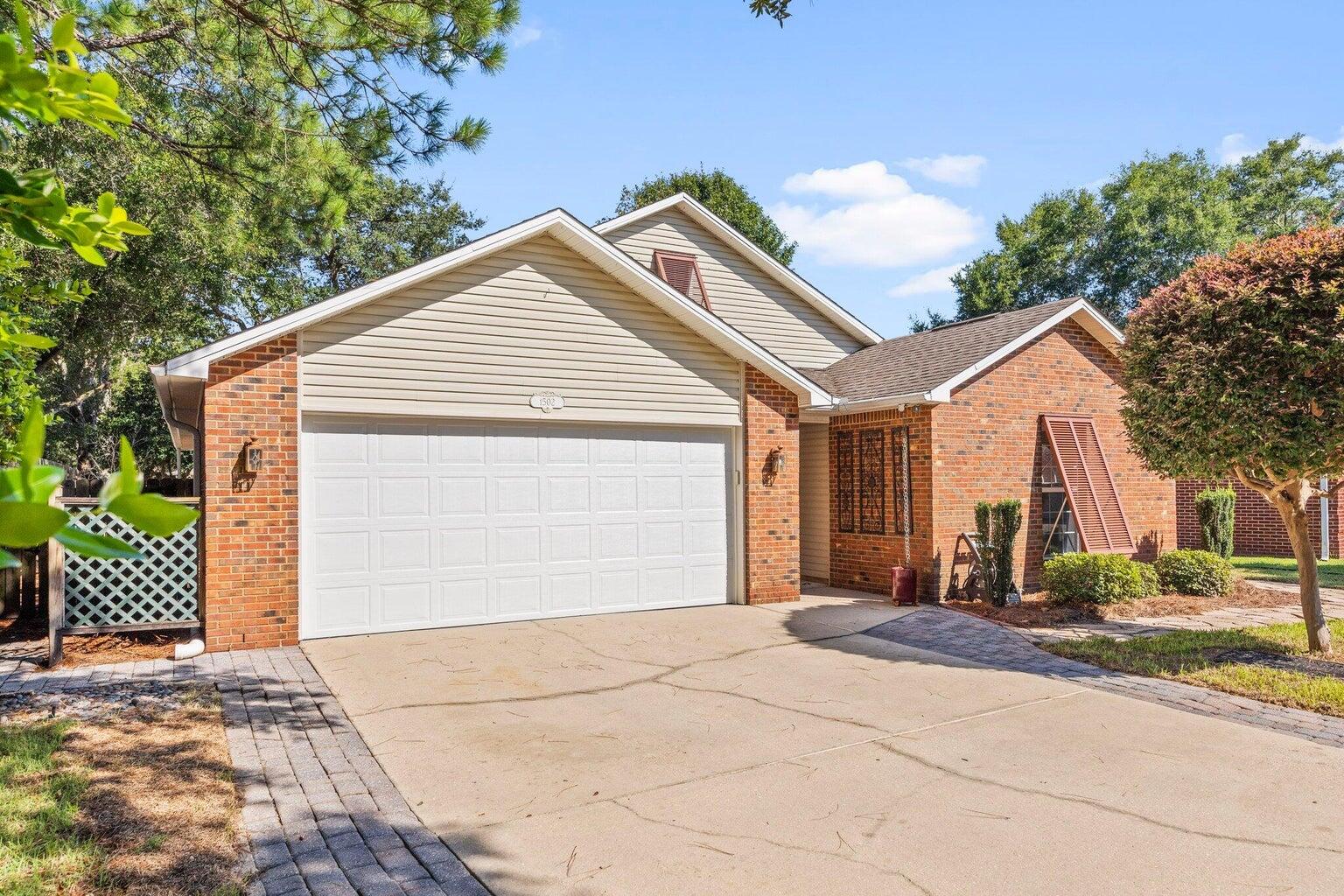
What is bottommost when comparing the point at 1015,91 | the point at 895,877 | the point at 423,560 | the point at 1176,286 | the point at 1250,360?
the point at 895,877

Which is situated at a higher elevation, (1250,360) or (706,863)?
(1250,360)

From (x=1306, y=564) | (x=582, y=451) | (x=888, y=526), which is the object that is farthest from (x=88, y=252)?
(x=888, y=526)

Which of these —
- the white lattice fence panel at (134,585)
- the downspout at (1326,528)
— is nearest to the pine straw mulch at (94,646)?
the white lattice fence panel at (134,585)

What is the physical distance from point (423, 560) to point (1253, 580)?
41.8ft

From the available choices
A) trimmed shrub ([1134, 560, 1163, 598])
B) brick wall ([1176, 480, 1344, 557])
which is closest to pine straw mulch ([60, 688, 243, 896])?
trimmed shrub ([1134, 560, 1163, 598])

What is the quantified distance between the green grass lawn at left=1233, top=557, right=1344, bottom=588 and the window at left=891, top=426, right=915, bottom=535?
643cm

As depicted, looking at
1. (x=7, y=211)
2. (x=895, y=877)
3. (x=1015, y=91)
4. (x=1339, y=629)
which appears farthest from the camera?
(x=1015, y=91)

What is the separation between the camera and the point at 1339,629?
8.73m

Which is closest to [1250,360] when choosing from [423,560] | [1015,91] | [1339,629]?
[1339,629]

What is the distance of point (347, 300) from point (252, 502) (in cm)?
223

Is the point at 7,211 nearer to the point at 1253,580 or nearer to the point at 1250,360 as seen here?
the point at 1250,360

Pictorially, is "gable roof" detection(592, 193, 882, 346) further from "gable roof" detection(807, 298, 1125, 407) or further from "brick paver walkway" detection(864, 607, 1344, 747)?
"brick paver walkway" detection(864, 607, 1344, 747)

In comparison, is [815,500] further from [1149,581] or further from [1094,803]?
[1094,803]

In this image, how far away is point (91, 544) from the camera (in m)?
0.96
